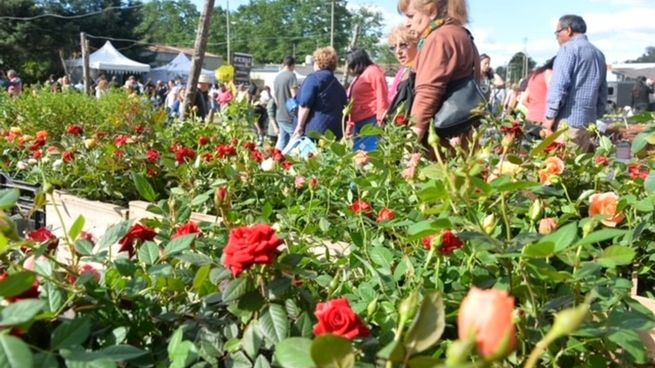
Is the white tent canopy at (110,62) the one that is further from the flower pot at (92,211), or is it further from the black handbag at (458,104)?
the black handbag at (458,104)

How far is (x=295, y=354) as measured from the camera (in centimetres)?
58

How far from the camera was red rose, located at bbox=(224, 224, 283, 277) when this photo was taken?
725 mm

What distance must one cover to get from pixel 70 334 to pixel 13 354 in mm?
108

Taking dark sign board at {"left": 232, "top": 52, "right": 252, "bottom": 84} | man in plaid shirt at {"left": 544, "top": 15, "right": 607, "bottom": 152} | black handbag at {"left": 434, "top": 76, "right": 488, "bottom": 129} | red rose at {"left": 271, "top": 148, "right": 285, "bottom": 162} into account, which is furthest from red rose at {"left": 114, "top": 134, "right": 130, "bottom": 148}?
dark sign board at {"left": 232, "top": 52, "right": 252, "bottom": 84}

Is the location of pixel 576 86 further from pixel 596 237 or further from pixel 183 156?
pixel 596 237

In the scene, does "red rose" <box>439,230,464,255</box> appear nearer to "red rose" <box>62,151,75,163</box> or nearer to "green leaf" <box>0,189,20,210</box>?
"green leaf" <box>0,189,20,210</box>

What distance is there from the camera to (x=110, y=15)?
38.3 metres

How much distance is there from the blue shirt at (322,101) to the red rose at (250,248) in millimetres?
3478

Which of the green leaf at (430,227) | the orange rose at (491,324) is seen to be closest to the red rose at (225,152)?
the green leaf at (430,227)

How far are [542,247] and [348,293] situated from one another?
374 mm

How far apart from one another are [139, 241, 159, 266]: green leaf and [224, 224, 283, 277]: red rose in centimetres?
25

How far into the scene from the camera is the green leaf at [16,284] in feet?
1.98

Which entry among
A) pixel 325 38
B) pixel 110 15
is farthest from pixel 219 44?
pixel 110 15

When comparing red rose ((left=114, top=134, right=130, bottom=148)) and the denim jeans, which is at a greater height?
red rose ((left=114, top=134, right=130, bottom=148))
